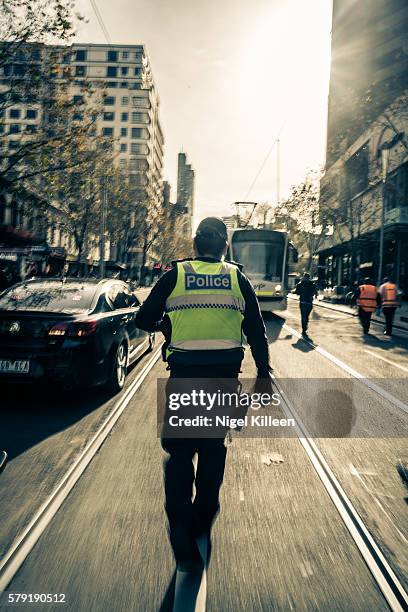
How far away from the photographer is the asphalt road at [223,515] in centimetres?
243

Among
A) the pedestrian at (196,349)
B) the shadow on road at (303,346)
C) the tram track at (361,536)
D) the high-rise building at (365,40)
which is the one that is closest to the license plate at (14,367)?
the tram track at (361,536)

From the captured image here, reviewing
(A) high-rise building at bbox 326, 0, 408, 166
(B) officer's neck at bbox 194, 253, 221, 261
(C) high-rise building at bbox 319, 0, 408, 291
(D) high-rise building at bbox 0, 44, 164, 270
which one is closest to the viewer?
(B) officer's neck at bbox 194, 253, 221, 261

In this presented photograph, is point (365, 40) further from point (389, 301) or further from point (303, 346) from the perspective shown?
point (303, 346)

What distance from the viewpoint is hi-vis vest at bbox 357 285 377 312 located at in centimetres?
1455

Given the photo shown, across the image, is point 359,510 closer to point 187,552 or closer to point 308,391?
point 187,552

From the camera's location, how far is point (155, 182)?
10269 centimetres

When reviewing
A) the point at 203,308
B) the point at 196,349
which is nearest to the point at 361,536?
the point at 196,349

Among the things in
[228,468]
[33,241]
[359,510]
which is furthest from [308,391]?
[33,241]

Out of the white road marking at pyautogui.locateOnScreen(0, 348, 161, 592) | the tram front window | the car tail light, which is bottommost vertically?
the white road marking at pyautogui.locateOnScreen(0, 348, 161, 592)

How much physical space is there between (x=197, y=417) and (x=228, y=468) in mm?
1641

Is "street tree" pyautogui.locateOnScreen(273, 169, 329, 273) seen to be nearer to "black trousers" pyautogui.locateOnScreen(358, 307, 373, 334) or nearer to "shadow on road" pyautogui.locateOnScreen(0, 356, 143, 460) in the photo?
"black trousers" pyautogui.locateOnScreen(358, 307, 373, 334)

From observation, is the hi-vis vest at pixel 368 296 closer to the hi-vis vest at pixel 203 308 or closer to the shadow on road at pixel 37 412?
the shadow on road at pixel 37 412

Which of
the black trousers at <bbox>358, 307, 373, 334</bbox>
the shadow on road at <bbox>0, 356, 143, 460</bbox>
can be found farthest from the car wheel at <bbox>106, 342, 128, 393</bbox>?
the black trousers at <bbox>358, 307, 373, 334</bbox>

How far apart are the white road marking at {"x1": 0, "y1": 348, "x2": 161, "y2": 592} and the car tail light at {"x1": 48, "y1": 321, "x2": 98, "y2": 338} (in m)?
0.97
